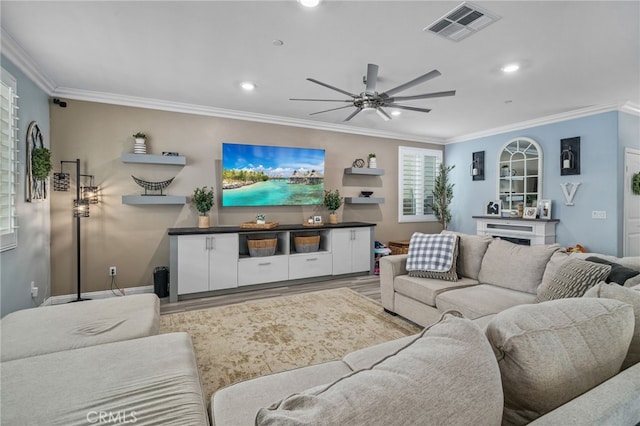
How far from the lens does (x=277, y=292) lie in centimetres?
421

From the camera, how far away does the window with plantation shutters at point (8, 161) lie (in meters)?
2.55

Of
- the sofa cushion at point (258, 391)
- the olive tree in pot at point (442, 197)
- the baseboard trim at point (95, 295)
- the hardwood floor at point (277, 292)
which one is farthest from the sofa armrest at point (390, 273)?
the olive tree in pot at point (442, 197)

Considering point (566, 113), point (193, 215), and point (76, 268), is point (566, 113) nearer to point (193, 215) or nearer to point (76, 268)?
point (193, 215)

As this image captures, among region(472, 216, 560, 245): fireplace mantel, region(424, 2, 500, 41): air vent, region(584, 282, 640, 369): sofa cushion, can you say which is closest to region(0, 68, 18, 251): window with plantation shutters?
region(424, 2, 500, 41): air vent

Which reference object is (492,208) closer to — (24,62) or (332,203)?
(332,203)

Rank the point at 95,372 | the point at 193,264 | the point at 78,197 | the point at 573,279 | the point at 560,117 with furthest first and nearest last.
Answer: the point at 560,117, the point at 193,264, the point at 78,197, the point at 573,279, the point at 95,372

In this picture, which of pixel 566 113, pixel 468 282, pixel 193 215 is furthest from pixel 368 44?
pixel 566 113

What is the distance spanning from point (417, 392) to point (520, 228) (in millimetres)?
5581

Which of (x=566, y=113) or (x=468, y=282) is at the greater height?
(x=566, y=113)

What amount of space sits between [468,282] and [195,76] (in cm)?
360

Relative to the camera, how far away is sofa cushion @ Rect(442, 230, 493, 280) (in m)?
3.08

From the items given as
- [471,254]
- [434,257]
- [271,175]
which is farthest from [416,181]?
[434,257]

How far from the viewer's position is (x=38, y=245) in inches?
131

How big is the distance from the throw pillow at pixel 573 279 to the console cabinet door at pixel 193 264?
3569mm
